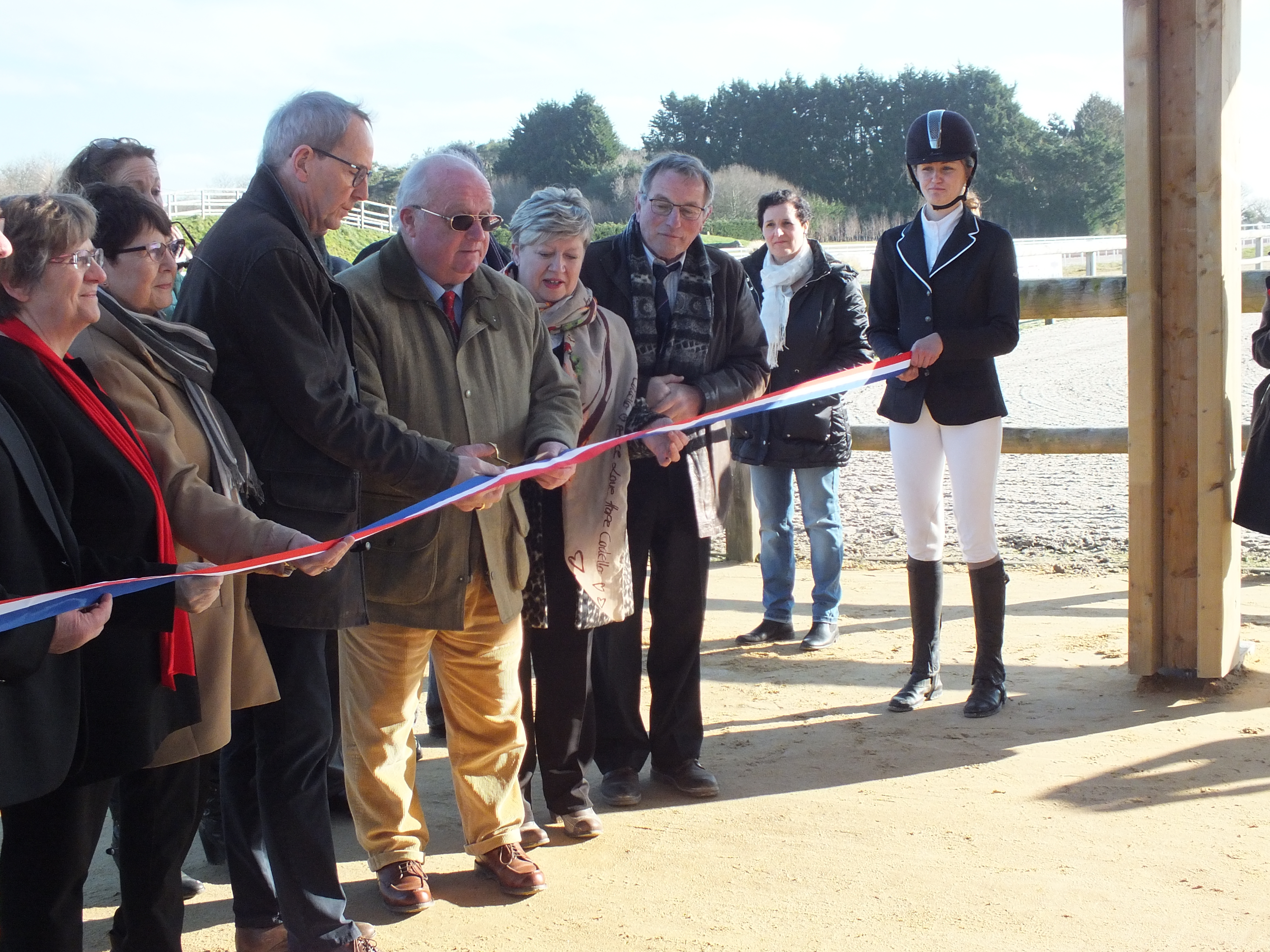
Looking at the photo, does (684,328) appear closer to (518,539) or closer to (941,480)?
(518,539)

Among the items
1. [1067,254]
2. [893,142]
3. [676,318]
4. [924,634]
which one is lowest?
[924,634]

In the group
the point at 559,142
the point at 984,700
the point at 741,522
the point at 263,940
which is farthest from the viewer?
the point at 559,142

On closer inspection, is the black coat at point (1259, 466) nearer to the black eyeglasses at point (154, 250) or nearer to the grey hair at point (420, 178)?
the grey hair at point (420, 178)

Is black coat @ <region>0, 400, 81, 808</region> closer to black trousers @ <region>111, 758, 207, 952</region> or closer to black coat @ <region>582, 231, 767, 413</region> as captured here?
black trousers @ <region>111, 758, 207, 952</region>

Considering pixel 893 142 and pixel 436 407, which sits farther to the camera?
pixel 893 142

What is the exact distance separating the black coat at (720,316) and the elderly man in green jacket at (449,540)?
500 mm

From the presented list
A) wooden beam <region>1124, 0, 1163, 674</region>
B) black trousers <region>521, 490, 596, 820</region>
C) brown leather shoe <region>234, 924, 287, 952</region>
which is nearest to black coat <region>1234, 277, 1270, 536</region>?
wooden beam <region>1124, 0, 1163, 674</region>

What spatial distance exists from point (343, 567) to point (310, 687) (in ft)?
0.93

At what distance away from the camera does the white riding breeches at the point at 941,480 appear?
4.41 meters

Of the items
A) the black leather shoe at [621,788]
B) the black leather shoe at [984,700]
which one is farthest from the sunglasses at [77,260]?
the black leather shoe at [984,700]

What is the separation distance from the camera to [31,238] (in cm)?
212

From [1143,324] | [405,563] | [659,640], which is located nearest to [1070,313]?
[1143,324]

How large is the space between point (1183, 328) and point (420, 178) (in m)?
2.98

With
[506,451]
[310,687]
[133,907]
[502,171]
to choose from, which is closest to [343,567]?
[310,687]
